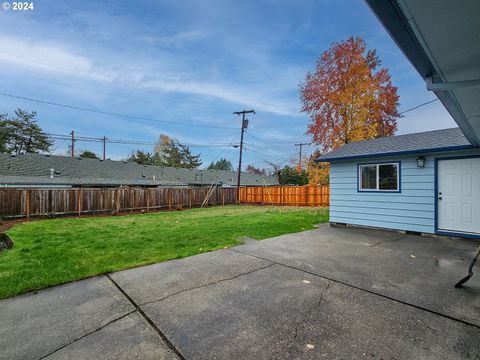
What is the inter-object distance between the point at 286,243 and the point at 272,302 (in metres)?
3.08

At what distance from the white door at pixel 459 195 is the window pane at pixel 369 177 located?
163 centimetres

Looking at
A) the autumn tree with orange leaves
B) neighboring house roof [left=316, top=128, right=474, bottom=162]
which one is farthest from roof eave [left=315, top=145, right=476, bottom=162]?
the autumn tree with orange leaves


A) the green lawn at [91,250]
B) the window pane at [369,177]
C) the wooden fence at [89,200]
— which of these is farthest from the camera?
the wooden fence at [89,200]

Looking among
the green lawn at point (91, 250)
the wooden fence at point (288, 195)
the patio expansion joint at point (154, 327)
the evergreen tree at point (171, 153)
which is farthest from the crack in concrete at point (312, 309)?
the evergreen tree at point (171, 153)

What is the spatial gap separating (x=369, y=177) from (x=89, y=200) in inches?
499

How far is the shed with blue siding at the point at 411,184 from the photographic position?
20.0 ft

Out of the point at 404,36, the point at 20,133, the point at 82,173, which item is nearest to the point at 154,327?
the point at 404,36

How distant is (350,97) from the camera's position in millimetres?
14797

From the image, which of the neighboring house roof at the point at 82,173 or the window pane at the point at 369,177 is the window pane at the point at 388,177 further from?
the neighboring house roof at the point at 82,173

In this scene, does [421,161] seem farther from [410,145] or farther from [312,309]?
[312,309]

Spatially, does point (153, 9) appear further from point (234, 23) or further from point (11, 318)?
point (11, 318)

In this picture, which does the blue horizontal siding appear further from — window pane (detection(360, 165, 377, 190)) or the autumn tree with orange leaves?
the autumn tree with orange leaves

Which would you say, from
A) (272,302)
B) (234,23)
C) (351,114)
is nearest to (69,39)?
(234,23)

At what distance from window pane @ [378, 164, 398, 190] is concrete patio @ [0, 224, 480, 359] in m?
3.20
